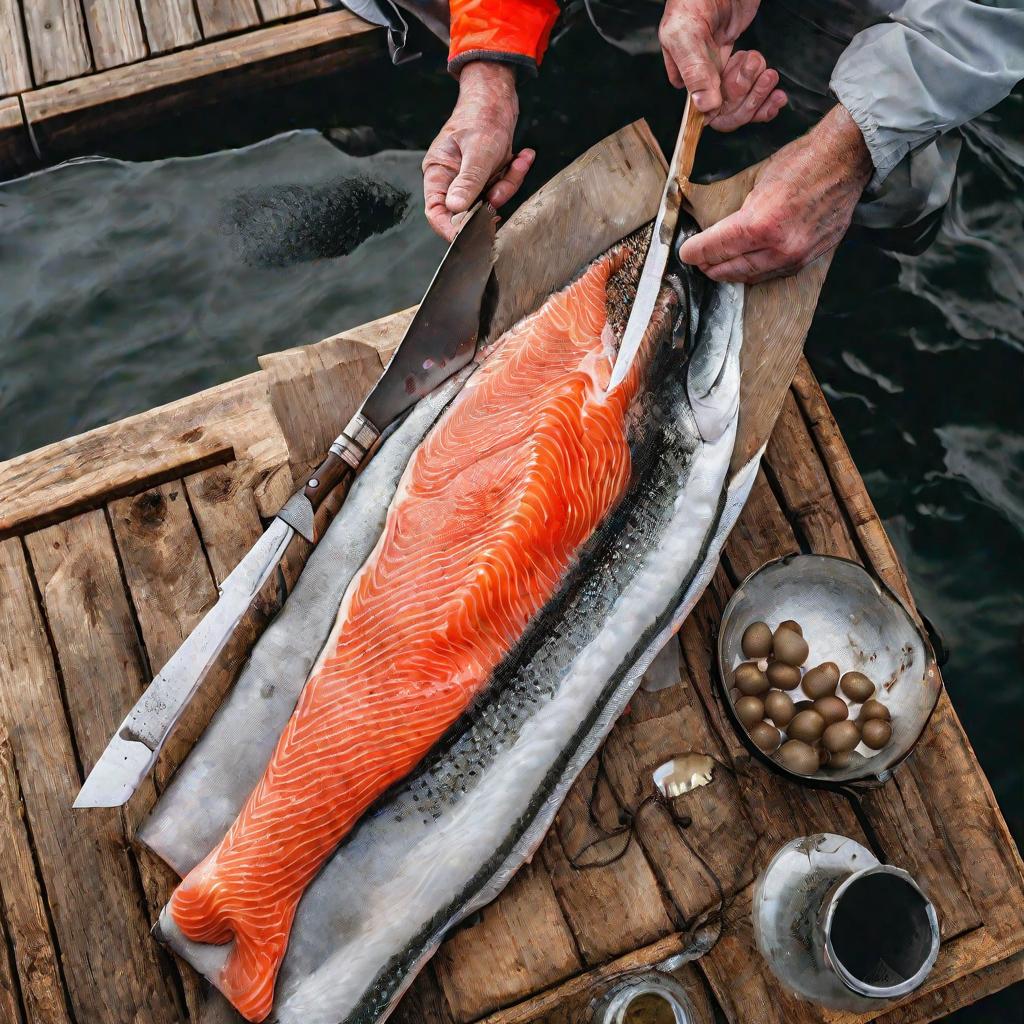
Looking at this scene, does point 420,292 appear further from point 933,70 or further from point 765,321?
point 933,70

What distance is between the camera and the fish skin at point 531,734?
2.21 metres

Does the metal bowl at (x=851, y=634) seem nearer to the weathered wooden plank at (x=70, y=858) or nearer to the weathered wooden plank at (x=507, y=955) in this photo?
the weathered wooden plank at (x=507, y=955)

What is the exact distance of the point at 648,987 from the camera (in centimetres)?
231

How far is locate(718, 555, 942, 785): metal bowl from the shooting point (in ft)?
8.41

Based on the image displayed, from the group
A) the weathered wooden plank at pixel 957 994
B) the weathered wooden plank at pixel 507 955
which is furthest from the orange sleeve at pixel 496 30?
the weathered wooden plank at pixel 957 994

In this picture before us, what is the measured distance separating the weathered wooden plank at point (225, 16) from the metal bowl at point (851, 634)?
3449 mm

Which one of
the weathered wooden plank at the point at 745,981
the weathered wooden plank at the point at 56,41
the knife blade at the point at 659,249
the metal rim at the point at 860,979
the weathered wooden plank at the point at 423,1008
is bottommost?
the weathered wooden plank at the point at 745,981

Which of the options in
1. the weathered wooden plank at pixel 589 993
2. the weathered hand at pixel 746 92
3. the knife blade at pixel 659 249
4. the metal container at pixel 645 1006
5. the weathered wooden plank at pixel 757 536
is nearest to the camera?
the metal container at pixel 645 1006

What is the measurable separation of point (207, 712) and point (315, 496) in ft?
2.43

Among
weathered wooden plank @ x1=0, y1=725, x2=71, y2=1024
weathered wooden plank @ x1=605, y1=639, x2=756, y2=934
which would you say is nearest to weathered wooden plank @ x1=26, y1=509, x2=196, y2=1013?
weathered wooden plank @ x1=0, y1=725, x2=71, y2=1024

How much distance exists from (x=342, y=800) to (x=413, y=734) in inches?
9.8

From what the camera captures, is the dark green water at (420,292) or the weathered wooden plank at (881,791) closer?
the weathered wooden plank at (881,791)

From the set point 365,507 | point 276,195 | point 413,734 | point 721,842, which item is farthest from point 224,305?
point 721,842

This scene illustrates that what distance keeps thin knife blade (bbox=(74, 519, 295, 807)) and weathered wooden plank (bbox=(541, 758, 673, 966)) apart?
1.16 m
